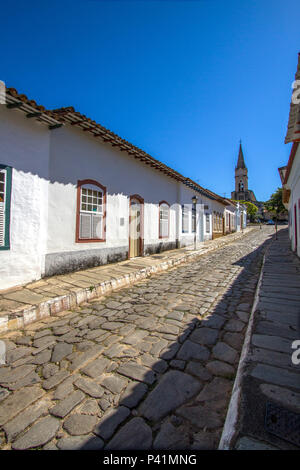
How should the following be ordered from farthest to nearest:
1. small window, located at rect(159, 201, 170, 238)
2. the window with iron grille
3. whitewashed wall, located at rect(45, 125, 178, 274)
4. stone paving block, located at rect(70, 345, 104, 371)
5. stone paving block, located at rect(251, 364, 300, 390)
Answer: the window with iron grille
small window, located at rect(159, 201, 170, 238)
whitewashed wall, located at rect(45, 125, 178, 274)
stone paving block, located at rect(70, 345, 104, 371)
stone paving block, located at rect(251, 364, 300, 390)

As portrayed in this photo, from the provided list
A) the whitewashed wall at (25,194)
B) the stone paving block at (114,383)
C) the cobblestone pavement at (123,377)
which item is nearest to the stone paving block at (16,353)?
the cobblestone pavement at (123,377)

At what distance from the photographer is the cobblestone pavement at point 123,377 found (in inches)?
63.3

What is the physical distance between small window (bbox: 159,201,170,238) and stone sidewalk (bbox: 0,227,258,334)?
14.5 ft

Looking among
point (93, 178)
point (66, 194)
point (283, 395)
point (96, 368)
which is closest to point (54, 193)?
point (66, 194)

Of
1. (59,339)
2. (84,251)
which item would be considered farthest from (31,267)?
(59,339)

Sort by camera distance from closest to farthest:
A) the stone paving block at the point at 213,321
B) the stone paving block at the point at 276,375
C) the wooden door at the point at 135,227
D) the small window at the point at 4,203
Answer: the stone paving block at the point at 276,375 < the stone paving block at the point at 213,321 < the small window at the point at 4,203 < the wooden door at the point at 135,227

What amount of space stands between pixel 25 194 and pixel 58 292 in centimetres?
251

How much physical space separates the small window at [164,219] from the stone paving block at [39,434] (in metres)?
9.58

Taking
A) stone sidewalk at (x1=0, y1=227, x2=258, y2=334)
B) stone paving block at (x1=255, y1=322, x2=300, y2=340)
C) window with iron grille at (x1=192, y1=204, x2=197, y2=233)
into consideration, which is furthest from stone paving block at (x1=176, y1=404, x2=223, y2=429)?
window with iron grille at (x1=192, y1=204, x2=197, y2=233)

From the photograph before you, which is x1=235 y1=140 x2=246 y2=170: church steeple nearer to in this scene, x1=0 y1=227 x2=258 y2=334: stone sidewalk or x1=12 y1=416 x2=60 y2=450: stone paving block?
x1=0 y1=227 x2=258 y2=334: stone sidewalk

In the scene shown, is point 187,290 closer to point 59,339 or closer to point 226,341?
point 226,341

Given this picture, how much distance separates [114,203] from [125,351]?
597cm

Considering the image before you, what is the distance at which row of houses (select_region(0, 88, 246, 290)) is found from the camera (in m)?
4.79

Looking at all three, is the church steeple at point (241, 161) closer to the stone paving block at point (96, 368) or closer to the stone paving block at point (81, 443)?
the stone paving block at point (96, 368)
